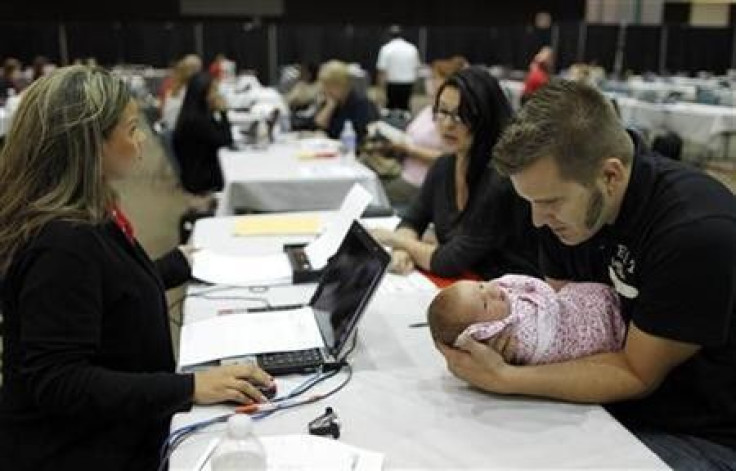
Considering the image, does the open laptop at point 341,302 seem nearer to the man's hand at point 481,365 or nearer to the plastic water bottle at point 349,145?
the man's hand at point 481,365

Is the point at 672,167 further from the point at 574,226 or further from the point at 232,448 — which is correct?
the point at 232,448

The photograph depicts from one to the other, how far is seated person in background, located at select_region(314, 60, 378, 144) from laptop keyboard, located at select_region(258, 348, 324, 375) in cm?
404

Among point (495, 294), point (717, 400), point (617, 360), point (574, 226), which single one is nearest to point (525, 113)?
point (574, 226)

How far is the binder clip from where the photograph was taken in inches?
53.5

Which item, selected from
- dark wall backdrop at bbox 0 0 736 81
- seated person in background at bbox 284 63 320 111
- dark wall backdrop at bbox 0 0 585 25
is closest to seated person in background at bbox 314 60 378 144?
seated person in background at bbox 284 63 320 111

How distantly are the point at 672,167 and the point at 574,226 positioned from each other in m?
0.23

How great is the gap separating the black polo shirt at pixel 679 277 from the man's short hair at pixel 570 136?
96mm

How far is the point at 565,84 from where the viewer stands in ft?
4.99

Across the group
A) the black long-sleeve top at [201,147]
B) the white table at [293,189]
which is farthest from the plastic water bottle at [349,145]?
the black long-sleeve top at [201,147]

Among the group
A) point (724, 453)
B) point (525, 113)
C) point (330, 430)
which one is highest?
point (525, 113)

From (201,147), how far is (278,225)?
2503mm

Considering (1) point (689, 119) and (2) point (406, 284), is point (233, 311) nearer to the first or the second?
(2) point (406, 284)

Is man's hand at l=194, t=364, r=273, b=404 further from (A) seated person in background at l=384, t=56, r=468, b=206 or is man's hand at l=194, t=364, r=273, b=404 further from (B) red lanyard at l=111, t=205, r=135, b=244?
(A) seated person in background at l=384, t=56, r=468, b=206

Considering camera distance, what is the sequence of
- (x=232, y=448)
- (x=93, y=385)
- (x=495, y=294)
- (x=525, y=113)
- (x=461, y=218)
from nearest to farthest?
(x=232, y=448) < (x=93, y=385) < (x=525, y=113) < (x=495, y=294) < (x=461, y=218)
